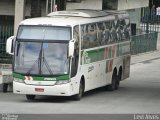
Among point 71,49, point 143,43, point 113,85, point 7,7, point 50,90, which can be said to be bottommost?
point 143,43

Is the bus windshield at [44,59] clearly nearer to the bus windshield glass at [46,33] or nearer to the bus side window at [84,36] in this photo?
the bus windshield glass at [46,33]

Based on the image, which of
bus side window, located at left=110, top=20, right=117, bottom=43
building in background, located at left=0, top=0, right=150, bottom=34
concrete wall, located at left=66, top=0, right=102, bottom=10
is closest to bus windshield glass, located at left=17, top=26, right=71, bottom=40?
bus side window, located at left=110, top=20, right=117, bottom=43

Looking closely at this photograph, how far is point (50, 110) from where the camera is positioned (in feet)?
68.4

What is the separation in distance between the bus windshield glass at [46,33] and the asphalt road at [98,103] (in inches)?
90.2

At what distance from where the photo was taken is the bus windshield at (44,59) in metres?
23.1

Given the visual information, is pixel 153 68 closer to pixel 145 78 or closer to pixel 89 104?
pixel 145 78

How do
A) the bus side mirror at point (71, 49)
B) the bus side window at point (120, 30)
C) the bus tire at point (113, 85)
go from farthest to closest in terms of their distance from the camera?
the bus side window at point (120, 30), the bus tire at point (113, 85), the bus side mirror at point (71, 49)

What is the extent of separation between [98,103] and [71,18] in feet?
11.5

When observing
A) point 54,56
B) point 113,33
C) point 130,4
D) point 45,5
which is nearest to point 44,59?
point 54,56

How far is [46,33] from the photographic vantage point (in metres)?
23.4

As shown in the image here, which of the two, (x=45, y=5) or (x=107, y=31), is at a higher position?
(x=45, y=5)

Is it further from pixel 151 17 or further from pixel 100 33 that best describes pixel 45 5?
pixel 151 17

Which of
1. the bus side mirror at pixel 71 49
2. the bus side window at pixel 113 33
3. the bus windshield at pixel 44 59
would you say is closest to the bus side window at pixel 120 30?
the bus side window at pixel 113 33

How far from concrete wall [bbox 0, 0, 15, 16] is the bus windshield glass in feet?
65.3
